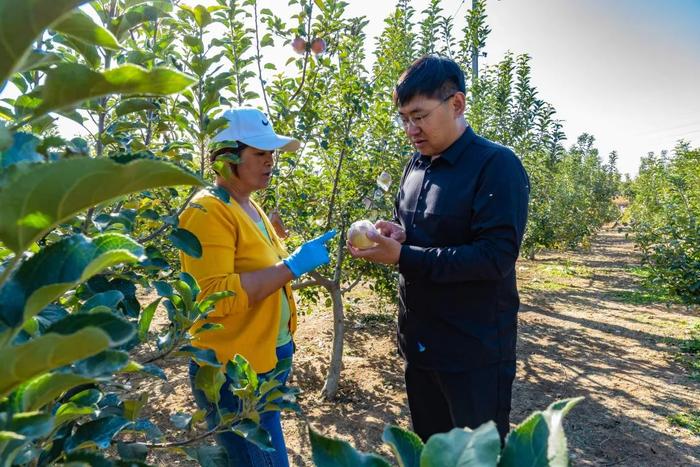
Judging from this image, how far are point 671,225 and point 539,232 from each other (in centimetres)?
357

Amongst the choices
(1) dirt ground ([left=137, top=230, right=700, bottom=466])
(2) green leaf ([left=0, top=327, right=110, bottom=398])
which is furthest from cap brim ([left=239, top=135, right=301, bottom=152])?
(1) dirt ground ([left=137, top=230, right=700, bottom=466])

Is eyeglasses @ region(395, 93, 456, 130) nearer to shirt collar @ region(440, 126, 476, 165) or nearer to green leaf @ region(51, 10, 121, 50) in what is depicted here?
shirt collar @ region(440, 126, 476, 165)

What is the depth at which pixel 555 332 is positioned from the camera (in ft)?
17.9

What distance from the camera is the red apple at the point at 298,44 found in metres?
2.76

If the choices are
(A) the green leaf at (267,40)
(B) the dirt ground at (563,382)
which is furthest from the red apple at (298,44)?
(B) the dirt ground at (563,382)

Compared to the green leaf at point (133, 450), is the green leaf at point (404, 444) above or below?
above

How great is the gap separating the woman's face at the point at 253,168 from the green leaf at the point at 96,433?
1.08 meters

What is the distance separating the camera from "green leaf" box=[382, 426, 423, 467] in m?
0.36

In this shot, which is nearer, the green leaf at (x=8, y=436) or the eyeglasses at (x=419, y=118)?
the green leaf at (x=8, y=436)

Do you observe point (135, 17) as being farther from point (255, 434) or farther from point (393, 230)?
point (393, 230)

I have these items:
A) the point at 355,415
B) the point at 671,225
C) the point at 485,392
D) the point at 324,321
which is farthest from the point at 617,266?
the point at 485,392

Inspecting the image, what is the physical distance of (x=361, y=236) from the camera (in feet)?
5.81

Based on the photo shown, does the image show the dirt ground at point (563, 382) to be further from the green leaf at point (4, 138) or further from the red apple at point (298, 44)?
the green leaf at point (4, 138)

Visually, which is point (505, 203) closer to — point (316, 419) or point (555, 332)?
point (316, 419)
